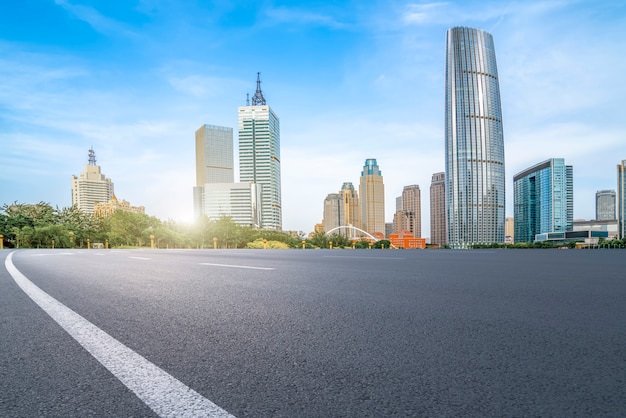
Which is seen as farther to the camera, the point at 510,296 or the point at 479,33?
the point at 479,33

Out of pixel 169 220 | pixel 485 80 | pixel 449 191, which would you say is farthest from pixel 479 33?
pixel 169 220

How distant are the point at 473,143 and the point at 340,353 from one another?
195 m

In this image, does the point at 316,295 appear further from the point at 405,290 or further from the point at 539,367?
the point at 539,367

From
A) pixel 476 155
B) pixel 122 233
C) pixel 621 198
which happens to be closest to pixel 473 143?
pixel 476 155

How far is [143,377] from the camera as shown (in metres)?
1.70

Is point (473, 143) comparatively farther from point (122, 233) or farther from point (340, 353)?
point (340, 353)

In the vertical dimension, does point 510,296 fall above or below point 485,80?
below

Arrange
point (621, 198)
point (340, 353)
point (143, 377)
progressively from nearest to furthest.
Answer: point (143, 377) → point (340, 353) → point (621, 198)

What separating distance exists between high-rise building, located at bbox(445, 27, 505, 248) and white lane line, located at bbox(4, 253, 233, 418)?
176m

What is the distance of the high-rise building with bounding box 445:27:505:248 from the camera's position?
176125mm

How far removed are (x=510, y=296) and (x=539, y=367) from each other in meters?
2.29


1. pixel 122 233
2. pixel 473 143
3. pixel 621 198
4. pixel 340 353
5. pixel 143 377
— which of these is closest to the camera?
pixel 143 377

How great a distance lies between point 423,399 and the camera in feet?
4.78

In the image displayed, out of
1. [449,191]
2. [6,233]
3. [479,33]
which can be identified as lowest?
[6,233]
